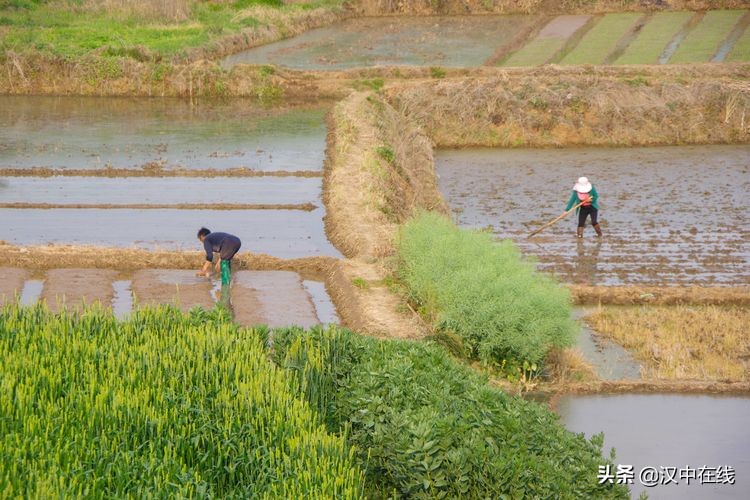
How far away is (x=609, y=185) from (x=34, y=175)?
9.88m

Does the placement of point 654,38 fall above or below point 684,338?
above

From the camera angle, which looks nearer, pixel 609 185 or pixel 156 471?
pixel 156 471

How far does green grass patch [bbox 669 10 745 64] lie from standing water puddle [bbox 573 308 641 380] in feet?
53.1

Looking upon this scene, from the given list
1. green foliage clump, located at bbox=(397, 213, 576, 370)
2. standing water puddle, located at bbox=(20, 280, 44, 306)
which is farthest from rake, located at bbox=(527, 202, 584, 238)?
standing water puddle, located at bbox=(20, 280, 44, 306)

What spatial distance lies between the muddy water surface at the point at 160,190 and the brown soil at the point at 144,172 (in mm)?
163

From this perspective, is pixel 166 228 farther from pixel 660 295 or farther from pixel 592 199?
pixel 660 295

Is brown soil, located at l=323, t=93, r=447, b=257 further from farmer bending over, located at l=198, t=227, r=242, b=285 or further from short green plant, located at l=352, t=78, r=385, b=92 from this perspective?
farmer bending over, located at l=198, t=227, r=242, b=285

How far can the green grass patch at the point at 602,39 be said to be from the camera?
27.8m

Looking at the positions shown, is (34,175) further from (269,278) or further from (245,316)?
(245,316)

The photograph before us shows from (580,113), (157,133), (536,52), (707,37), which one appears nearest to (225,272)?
(157,133)

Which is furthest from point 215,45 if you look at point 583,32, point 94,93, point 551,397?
point 551,397

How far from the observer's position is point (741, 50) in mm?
27781

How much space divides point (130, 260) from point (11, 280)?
4.86 feet

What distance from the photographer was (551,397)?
408 inches
